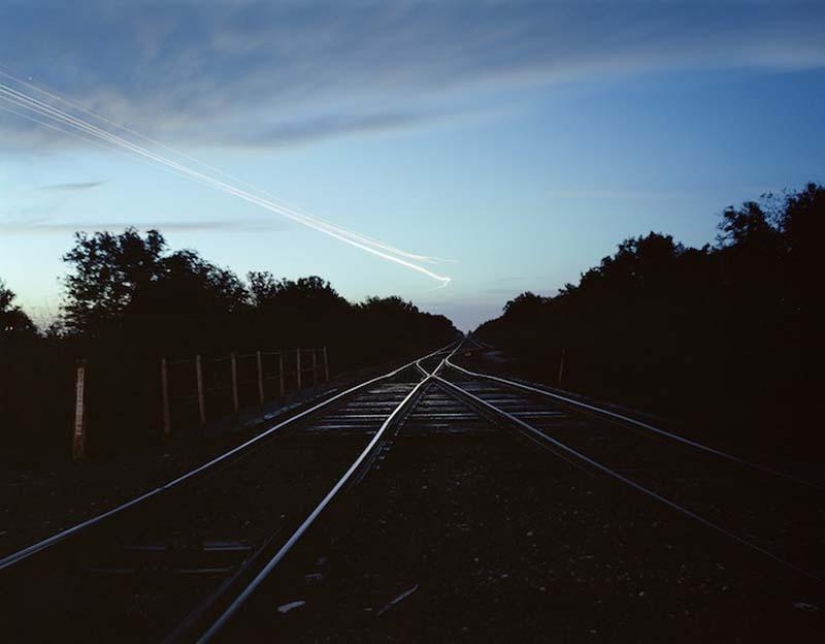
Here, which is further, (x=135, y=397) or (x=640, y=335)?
(x=640, y=335)

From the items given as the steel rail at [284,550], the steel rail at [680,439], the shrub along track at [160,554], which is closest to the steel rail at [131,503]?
the shrub along track at [160,554]

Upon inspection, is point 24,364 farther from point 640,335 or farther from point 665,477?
point 640,335

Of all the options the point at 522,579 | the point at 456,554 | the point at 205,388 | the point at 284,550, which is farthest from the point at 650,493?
the point at 205,388

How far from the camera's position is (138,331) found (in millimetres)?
29234

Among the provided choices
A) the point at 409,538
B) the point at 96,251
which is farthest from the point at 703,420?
the point at 96,251

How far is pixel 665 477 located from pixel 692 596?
4.51m

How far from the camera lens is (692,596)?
4.96 meters

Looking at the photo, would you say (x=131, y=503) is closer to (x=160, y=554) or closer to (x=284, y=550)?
(x=160, y=554)

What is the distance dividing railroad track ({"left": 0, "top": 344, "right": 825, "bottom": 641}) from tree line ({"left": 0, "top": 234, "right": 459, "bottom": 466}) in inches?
266

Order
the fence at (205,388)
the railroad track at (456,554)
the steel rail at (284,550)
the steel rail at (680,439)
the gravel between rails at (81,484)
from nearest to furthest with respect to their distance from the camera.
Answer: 1. the steel rail at (284,550)
2. the railroad track at (456,554)
3. the gravel between rails at (81,484)
4. the steel rail at (680,439)
5. the fence at (205,388)

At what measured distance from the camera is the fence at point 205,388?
13.2m

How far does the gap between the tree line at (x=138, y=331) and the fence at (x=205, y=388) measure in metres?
0.66

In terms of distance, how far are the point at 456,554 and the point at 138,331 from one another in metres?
26.1

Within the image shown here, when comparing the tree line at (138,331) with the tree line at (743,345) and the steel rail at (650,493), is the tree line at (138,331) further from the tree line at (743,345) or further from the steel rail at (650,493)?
the tree line at (743,345)
